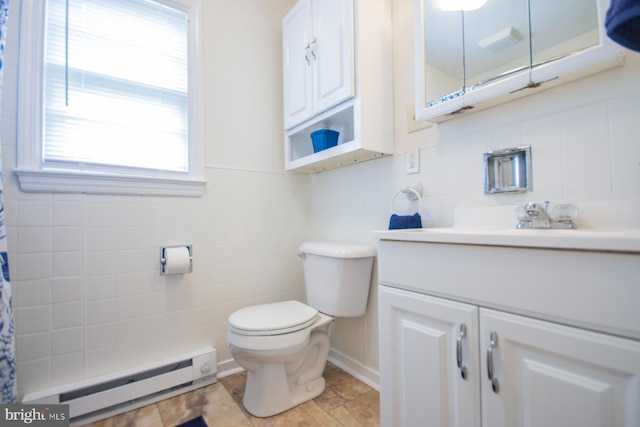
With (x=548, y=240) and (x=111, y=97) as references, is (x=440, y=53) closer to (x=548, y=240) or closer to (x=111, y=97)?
(x=548, y=240)

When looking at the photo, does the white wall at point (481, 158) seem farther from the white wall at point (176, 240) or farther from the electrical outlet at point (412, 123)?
the white wall at point (176, 240)

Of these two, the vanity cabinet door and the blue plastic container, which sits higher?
the vanity cabinet door

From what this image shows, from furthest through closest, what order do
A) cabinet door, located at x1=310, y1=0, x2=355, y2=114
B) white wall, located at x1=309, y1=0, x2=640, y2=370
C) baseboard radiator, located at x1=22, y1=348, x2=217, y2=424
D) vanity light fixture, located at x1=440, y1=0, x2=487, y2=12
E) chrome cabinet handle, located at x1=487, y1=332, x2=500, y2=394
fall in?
cabinet door, located at x1=310, y1=0, x2=355, y2=114 < baseboard radiator, located at x1=22, y1=348, x2=217, y2=424 < vanity light fixture, located at x1=440, y1=0, x2=487, y2=12 < white wall, located at x1=309, y1=0, x2=640, y2=370 < chrome cabinet handle, located at x1=487, y1=332, x2=500, y2=394

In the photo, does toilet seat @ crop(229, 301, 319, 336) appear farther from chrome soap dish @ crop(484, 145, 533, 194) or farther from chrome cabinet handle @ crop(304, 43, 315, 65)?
chrome cabinet handle @ crop(304, 43, 315, 65)

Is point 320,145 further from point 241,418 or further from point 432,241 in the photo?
point 241,418

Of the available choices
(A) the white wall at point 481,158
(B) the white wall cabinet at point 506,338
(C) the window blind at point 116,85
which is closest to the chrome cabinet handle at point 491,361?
(B) the white wall cabinet at point 506,338

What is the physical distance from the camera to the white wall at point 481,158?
815 mm

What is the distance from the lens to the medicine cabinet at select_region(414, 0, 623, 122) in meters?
0.83

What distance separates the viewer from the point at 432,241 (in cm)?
81

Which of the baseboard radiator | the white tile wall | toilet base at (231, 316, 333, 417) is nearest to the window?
the white tile wall

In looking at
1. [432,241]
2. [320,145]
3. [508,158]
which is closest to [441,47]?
[508,158]

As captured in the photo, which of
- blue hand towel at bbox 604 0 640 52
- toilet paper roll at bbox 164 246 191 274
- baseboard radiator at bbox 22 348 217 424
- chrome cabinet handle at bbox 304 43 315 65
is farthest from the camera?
chrome cabinet handle at bbox 304 43 315 65

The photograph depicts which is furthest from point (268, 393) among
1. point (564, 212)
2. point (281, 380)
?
point (564, 212)

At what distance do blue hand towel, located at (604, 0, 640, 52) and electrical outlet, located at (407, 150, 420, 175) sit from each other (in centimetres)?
77
